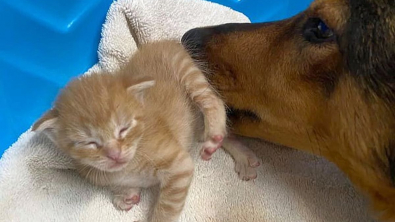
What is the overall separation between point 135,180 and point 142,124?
0.82ft

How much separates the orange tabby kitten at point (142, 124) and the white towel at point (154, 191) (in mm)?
130

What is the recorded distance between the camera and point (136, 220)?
1.94 m

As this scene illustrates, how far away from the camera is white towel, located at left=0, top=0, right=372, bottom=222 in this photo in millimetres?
1924

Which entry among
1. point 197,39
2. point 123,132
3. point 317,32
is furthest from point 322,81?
point 123,132

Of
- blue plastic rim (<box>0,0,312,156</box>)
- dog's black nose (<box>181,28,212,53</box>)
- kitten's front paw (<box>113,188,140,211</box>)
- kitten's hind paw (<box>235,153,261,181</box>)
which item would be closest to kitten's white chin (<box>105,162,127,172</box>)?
kitten's front paw (<box>113,188,140,211</box>)

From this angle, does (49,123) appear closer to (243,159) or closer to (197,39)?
(197,39)

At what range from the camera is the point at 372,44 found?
1.53m

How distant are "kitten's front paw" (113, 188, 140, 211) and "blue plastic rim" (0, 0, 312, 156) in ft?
1.54

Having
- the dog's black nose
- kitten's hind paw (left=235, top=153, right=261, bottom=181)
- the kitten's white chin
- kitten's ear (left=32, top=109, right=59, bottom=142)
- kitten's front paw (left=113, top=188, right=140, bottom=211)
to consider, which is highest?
kitten's ear (left=32, top=109, right=59, bottom=142)

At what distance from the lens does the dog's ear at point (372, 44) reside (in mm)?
1512

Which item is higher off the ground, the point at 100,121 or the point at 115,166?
the point at 100,121

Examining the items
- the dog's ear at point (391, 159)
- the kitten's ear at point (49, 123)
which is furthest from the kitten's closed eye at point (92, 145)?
the dog's ear at point (391, 159)

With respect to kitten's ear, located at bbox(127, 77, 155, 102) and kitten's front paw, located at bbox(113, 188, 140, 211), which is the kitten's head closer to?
kitten's ear, located at bbox(127, 77, 155, 102)

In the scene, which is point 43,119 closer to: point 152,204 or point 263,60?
point 152,204
